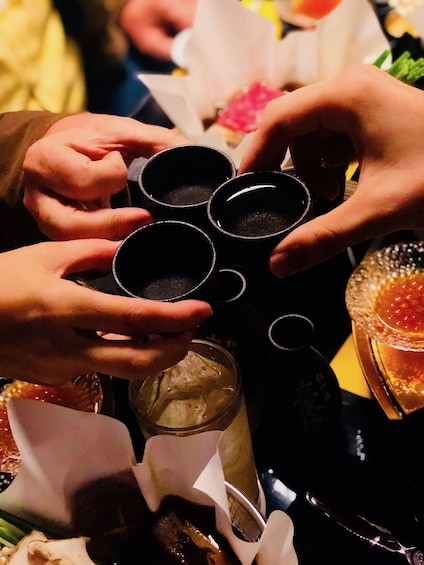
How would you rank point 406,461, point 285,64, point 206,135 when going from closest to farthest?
point 406,461, point 206,135, point 285,64

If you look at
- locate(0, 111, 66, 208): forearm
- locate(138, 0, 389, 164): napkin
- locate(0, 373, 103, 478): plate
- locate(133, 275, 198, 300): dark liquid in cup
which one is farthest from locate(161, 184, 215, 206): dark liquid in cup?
locate(138, 0, 389, 164): napkin

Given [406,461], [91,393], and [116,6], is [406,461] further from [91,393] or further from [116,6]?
[116,6]

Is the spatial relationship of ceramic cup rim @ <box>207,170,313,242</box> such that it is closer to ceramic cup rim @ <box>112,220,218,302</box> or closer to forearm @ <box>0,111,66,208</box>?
ceramic cup rim @ <box>112,220,218,302</box>

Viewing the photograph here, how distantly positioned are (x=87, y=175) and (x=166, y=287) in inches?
12.4

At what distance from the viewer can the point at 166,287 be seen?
2.91ft

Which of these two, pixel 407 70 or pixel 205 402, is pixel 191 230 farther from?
pixel 407 70

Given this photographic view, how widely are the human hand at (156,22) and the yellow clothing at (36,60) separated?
214mm

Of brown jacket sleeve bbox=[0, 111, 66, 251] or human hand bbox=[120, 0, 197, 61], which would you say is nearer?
brown jacket sleeve bbox=[0, 111, 66, 251]

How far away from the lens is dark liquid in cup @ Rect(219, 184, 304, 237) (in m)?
0.90

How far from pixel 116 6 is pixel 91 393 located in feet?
5.26

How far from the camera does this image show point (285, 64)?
1.92 meters

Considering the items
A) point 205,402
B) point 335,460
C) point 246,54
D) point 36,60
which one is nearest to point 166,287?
point 205,402

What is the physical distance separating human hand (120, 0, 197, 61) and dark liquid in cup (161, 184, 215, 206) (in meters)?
1.20

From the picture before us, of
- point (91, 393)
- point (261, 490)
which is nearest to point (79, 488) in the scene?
point (91, 393)
